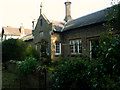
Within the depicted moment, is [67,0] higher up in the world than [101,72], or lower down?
higher up

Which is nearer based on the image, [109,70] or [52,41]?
[109,70]

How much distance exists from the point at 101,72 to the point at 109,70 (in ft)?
0.58

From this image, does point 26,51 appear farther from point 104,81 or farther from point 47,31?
point 104,81

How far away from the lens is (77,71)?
3.41m

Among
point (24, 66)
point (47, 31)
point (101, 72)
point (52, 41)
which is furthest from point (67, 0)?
point (101, 72)

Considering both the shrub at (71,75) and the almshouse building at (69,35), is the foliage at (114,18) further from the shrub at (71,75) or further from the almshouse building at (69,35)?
the shrub at (71,75)

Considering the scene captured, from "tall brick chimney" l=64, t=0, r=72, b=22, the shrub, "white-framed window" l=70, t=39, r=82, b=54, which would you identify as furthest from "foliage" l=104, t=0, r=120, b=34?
"tall brick chimney" l=64, t=0, r=72, b=22

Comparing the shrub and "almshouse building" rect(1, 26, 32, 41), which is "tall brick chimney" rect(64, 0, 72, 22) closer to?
the shrub

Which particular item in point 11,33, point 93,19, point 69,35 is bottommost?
point 69,35

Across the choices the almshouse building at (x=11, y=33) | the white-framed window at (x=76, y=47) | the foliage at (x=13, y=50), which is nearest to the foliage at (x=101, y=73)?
the white-framed window at (x=76, y=47)

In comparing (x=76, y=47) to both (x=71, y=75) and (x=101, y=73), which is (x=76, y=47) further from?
(x=101, y=73)

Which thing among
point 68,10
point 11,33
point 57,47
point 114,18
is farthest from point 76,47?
point 11,33

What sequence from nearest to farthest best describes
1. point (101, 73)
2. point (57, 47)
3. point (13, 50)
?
point (101, 73)
point (13, 50)
point (57, 47)

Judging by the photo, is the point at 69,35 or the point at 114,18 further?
the point at 69,35
